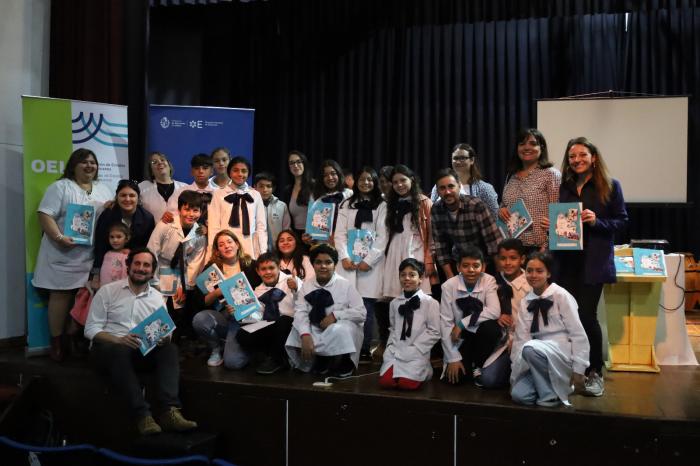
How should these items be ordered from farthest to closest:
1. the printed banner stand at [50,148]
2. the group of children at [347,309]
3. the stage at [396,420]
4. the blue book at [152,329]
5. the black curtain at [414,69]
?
the black curtain at [414,69] → the printed banner stand at [50,148] → the blue book at [152,329] → the group of children at [347,309] → the stage at [396,420]

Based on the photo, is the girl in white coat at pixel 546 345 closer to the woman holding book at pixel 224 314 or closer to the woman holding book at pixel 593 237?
the woman holding book at pixel 593 237

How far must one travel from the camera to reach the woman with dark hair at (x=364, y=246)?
4.93 m

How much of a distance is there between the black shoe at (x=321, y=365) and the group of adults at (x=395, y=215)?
0.53m

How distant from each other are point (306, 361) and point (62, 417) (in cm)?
170

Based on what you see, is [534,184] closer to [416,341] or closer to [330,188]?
[416,341]

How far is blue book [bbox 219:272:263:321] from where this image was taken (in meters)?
4.62

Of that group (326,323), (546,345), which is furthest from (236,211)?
(546,345)

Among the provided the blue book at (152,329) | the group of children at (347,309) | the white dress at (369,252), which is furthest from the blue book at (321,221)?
the blue book at (152,329)

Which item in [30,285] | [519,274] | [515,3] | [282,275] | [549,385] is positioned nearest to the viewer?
[549,385]

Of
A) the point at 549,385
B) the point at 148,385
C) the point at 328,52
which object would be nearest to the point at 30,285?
the point at 148,385

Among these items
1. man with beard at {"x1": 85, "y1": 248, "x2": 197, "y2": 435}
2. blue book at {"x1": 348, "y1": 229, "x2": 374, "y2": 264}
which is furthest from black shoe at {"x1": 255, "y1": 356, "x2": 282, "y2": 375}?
blue book at {"x1": 348, "y1": 229, "x2": 374, "y2": 264}

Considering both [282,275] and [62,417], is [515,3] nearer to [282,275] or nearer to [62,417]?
[282,275]

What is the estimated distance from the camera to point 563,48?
8273mm

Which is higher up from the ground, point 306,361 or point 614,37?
point 614,37
